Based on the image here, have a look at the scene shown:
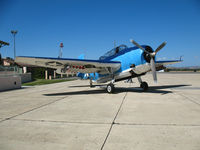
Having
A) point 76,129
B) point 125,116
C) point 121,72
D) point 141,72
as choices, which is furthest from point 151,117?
point 121,72

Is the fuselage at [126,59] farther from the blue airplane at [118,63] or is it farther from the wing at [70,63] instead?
the wing at [70,63]

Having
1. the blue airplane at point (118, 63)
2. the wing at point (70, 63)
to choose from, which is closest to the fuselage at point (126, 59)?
the blue airplane at point (118, 63)

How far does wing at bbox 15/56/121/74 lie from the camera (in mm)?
8796

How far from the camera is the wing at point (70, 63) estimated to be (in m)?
8.80

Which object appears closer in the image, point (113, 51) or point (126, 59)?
point (126, 59)

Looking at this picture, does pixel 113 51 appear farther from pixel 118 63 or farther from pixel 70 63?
pixel 70 63

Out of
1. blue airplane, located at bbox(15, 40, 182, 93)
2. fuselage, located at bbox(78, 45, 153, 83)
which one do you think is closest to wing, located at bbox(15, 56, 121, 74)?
blue airplane, located at bbox(15, 40, 182, 93)

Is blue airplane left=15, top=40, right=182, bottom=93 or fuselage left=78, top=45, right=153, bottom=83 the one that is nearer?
blue airplane left=15, top=40, right=182, bottom=93

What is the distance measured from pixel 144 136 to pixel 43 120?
2.88 metres

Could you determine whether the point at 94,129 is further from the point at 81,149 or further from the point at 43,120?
the point at 43,120

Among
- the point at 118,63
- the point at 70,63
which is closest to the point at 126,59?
the point at 118,63

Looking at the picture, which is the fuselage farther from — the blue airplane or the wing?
the wing

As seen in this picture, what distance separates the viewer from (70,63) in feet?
31.9

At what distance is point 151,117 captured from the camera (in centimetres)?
434
